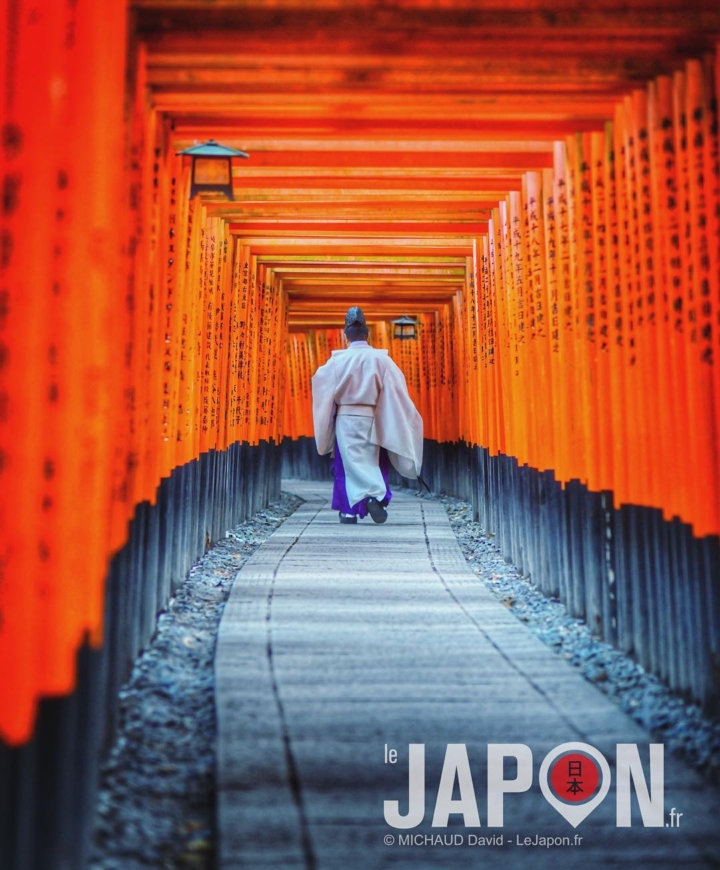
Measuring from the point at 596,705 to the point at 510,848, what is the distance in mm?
1038

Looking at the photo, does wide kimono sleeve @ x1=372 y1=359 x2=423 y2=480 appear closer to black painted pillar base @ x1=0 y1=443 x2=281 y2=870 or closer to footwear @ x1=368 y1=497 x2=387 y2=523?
footwear @ x1=368 y1=497 x2=387 y2=523

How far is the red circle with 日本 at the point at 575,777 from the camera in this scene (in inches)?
100

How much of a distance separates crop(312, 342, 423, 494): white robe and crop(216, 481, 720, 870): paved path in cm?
313

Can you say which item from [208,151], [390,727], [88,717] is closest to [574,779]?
[390,727]

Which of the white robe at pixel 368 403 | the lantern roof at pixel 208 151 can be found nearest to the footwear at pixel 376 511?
the white robe at pixel 368 403

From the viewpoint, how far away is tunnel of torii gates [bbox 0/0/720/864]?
1.99 metres

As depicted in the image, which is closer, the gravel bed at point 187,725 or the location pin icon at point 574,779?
the gravel bed at point 187,725

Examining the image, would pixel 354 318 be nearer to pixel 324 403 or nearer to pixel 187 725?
pixel 324 403

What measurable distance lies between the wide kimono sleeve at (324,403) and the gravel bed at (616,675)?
2.54m

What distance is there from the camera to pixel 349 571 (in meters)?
5.86

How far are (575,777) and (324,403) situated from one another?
6.05m

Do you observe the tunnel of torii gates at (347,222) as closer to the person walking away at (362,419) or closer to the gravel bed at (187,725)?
the gravel bed at (187,725)

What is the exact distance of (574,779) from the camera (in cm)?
263

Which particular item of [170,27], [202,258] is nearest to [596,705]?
[170,27]
